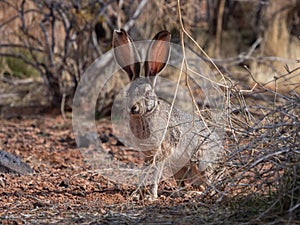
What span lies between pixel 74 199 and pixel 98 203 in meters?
0.23

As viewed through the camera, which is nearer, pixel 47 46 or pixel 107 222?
pixel 107 222

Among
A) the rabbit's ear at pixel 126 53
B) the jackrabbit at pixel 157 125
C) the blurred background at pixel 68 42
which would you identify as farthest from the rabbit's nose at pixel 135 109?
the blurred background at pixel 68 42

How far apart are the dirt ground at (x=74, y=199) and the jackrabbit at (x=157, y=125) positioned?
0.24 m

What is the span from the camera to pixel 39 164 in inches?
235

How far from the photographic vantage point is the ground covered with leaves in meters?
3.61

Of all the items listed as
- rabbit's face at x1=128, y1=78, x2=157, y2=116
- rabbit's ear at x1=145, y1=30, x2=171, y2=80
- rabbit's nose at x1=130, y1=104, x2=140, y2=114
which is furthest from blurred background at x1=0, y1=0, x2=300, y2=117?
rabbit's nose at x1=130, y1=104, x2=140, y2=114

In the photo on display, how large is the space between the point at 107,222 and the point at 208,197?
2.64ft

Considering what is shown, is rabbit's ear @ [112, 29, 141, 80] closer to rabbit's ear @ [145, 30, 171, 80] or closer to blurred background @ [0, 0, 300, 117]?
rabbit's ear @ [145, 30, 171, 80]

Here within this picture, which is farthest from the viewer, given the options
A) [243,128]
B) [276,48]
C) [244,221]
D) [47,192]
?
[276,48]

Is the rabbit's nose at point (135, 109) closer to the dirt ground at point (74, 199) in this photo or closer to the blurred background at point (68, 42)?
the dirt ground at point (74, 199)

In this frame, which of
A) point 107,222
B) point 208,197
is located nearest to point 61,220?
point 107,222

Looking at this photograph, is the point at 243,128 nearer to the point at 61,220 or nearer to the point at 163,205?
the point at 163,205

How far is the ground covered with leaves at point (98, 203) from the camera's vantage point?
3.61 m

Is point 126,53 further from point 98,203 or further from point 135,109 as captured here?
point 98,203
